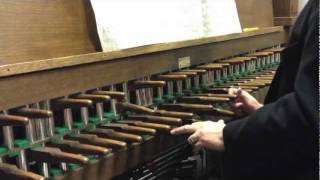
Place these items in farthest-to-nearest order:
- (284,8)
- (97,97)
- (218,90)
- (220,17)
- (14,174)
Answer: (284,8) → (220,17) → (218,90) → (97,97) → (14,174)

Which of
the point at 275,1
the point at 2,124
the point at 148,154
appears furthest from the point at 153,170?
the point at 275,1

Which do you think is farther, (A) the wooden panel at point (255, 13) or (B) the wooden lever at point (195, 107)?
(A) the wooden panel at point (255, 13)

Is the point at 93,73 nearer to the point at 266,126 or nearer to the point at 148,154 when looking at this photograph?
the point at 148,154

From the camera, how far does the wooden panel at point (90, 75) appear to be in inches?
37.1

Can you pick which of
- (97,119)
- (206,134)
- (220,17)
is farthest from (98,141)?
(220,17)

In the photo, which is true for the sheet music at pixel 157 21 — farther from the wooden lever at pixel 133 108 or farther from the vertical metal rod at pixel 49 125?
the vertical metal rod at pixel 49 125

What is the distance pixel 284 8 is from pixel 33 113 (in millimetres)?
2174

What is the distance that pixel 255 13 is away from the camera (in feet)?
7.78

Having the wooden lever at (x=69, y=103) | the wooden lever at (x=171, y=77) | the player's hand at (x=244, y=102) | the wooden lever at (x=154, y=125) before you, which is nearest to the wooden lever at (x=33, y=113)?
the wooden lever at (x=69, y=103)

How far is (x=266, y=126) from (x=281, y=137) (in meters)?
0.04

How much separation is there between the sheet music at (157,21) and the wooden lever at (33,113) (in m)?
0.37

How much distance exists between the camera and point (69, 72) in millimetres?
1089

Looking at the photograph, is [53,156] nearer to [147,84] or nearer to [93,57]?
[93,57]

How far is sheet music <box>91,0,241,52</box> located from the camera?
1.28m
